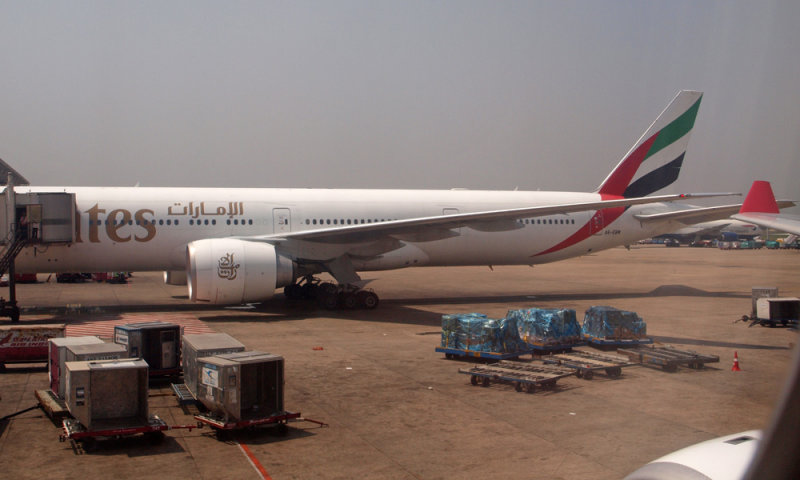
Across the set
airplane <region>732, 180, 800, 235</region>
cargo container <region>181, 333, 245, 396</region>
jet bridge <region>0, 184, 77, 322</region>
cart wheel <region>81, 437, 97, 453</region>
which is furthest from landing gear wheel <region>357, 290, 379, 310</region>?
airplane <region>732, 180, 800, 235</region>

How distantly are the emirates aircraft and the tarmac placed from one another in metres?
1.84

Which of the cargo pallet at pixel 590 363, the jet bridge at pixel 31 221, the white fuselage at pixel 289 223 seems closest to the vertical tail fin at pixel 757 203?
the cargo pallet at pixel 590 363

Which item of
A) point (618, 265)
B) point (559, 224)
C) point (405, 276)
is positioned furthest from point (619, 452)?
point (618, 265)

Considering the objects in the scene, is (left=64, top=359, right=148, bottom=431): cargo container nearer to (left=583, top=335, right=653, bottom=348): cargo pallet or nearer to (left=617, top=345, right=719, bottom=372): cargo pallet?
(left=617, top=345, right=719, bottom=372): cargo pallet

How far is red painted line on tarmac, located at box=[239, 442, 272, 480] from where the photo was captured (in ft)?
22.6

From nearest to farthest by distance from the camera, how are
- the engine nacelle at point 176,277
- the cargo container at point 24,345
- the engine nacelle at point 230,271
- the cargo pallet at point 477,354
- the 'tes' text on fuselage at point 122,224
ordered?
the cargo container at point 24,345 → the cargo pallet at point 477,354 → the engine nacelle at point 230,271 → the 'tes' text on fuselage at point 122,224 → the engine nacelle at point 176,277

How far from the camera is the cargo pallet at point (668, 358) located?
11.6m

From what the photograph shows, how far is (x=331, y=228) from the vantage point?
20375 millimetres

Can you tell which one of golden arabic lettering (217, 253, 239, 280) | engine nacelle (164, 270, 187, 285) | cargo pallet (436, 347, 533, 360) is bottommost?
cargo pallet (436, 347, 533, 360)

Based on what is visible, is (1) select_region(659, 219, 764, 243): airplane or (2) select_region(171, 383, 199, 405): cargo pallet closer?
(2) select_region(171, 383, 199, 405): cargo pallet

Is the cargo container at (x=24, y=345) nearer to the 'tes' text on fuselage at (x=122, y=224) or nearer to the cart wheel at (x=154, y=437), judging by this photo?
the cart wheel at (x=154, y=437)

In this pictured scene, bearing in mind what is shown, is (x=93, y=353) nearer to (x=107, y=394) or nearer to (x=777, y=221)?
(x=107, y=394)

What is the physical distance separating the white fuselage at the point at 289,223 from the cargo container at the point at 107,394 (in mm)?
11672

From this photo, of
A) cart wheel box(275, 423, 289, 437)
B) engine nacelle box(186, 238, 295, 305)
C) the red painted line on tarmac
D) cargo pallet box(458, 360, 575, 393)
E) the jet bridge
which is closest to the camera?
the red painted line on tarmac
